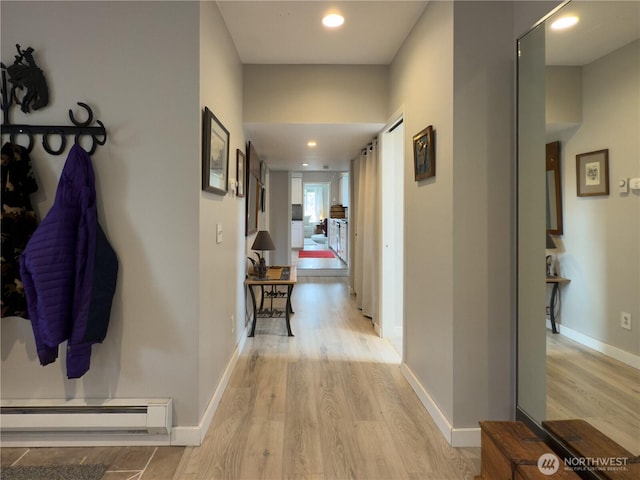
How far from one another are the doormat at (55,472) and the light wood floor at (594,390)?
2.19 meters

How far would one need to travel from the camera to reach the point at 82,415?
1868 mm

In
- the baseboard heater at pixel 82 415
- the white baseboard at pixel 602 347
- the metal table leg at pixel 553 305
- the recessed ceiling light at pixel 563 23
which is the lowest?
the baseboard heater at pixel 82 415

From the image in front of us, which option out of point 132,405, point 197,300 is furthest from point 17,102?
point 132,405

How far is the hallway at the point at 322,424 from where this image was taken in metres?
1.78

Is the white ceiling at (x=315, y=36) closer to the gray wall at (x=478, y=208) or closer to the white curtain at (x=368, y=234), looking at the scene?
the white curtain at (x=368, y=234)

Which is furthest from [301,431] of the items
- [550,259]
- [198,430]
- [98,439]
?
[550,259]

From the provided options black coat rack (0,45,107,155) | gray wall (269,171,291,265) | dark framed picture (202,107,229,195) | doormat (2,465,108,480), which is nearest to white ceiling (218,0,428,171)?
dark framed picture (202,107,229,195)

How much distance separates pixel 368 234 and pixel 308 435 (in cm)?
266

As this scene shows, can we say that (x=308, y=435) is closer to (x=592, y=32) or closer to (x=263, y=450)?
(x=263, y=450)

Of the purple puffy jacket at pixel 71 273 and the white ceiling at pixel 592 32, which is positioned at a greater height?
the white ceiling at pixel 592 32

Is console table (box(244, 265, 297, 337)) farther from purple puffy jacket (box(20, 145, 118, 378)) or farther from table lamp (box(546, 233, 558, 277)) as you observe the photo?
table lamp (box(546, 233, 558, 277))

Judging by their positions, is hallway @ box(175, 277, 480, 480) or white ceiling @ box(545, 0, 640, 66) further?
hallway @ box(175, 277, 480, 480)

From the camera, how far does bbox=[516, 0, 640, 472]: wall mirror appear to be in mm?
1365

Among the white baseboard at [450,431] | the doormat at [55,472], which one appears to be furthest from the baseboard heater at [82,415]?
the white baseboard at [450,431]
